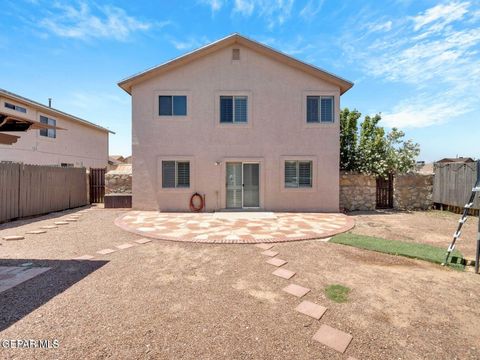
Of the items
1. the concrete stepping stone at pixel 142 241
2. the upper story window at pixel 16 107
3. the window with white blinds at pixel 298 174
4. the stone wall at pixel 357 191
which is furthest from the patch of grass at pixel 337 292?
the upper story window at pixel 16 107

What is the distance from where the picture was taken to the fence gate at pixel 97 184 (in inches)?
556

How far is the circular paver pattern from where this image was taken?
715 cm

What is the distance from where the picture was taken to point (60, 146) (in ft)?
63.0

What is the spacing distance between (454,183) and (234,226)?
11.9m

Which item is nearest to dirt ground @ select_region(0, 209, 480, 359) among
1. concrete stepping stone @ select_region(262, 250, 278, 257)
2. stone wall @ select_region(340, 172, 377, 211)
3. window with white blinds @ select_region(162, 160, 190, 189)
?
concrete stepping stone @ select_region(262, 250, 278, 257)

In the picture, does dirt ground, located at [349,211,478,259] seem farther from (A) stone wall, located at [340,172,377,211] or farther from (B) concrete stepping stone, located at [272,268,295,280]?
(B) concrete stepping stone, located at [272,268,295,280]

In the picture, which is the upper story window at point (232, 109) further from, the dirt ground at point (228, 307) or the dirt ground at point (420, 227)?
the dirt ground at point (228, 307)

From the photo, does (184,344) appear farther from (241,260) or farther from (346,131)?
(346,131)

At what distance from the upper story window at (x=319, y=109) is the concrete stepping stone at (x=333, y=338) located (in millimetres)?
10331

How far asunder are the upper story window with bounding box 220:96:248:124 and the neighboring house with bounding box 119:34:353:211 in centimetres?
5

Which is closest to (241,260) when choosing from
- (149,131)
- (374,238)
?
(374,238)

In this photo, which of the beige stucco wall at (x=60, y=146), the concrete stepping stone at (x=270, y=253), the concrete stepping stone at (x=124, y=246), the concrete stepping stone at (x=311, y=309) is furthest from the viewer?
the beige stucco wall at (x=60, y=146)

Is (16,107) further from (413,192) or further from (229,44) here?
(413,192)

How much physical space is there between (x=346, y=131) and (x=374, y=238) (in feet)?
27.7
